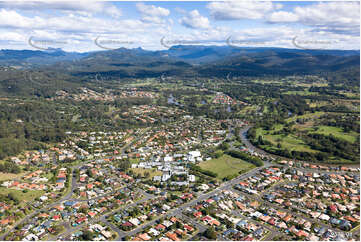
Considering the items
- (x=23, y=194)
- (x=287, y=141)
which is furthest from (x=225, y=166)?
(x=23, y=194)

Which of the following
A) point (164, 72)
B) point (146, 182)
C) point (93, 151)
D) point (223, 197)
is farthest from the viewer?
point (164, 72)

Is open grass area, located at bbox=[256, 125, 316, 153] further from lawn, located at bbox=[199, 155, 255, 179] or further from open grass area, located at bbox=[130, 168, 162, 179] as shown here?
open grass area, located at bbox=[130, 168, 162, 179]

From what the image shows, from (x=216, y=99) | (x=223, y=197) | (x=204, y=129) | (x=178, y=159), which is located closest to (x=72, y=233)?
(x=223, y=197)

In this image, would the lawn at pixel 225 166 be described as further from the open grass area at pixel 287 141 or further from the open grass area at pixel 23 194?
the open grass area at pixel 23 194

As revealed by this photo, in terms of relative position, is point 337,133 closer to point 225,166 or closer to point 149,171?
point 225,166

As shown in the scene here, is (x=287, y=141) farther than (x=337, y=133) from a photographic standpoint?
No

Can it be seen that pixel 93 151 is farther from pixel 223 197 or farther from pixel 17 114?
pixel 17 114
